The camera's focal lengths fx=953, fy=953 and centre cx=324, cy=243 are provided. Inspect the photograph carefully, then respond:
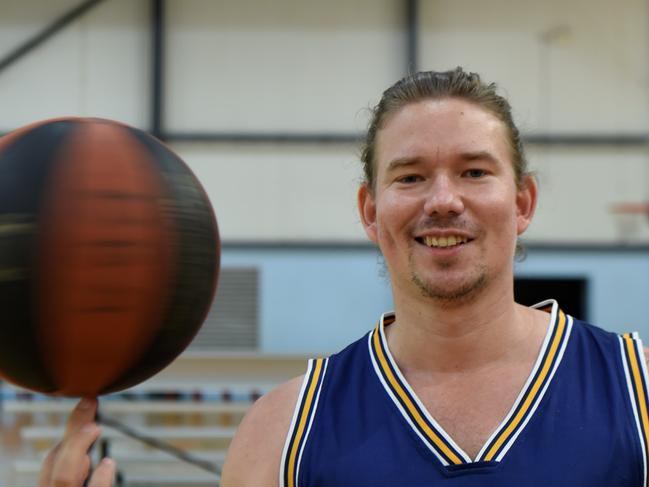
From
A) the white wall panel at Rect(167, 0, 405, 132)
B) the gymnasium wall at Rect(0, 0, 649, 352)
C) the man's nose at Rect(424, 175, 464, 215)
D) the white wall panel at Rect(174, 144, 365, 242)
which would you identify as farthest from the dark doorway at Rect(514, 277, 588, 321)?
the man's nose at Rect(424, 175, 464, 215)

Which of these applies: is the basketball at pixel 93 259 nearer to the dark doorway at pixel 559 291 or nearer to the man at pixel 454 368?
the man at pixel 454 368

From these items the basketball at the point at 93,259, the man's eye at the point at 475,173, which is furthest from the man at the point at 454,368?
the basketball at the point at 93,259

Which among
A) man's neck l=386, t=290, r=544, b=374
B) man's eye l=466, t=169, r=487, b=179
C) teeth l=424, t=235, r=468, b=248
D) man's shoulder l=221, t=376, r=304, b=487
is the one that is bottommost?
man's shoulder l=221, t=376, r=304, b=487

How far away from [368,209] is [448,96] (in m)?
0.29

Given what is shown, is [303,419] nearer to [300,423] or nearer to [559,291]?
[300,423]

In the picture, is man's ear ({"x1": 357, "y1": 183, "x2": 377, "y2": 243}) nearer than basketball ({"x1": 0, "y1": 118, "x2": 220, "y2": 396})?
No

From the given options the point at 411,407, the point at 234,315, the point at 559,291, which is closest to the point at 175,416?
the point at 234,315

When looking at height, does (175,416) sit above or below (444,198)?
below

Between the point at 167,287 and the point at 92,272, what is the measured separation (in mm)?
134

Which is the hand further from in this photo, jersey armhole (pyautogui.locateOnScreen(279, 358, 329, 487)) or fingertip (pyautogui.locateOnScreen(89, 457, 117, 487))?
jersey armhole (pyautogui.locateOnScreen(279, 358, 329, 487))

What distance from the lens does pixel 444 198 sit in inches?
68.2

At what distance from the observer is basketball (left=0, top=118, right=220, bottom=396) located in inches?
60.0

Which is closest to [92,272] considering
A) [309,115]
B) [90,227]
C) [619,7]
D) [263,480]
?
[90,227]

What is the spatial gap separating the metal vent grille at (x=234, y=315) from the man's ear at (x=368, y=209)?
6818mm
